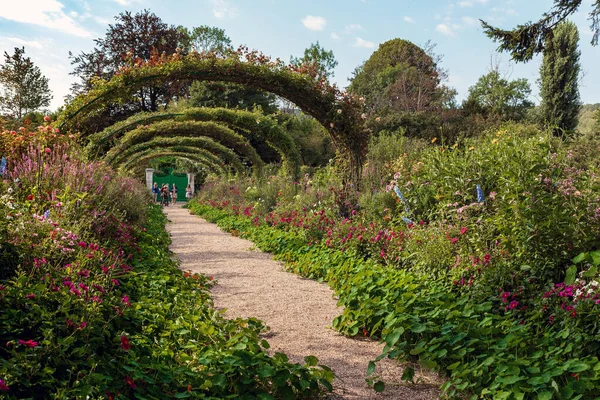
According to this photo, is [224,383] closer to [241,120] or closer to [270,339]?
[270,339]

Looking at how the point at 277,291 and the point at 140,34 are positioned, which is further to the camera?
the point at 140,34

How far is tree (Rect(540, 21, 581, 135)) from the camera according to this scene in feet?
75.6

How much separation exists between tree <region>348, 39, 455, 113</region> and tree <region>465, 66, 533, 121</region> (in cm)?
248

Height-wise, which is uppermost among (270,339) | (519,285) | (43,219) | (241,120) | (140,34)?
(140,34)

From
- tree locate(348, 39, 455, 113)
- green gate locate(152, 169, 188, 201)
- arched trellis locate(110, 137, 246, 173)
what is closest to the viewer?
arched trellis locate(110, 137, 246, 173)

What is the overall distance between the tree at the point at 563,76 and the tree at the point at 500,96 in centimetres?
304

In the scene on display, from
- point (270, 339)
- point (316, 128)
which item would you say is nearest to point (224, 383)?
point (270, 339)

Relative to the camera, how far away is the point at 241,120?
16.0m

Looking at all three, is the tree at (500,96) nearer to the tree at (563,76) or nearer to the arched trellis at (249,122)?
the tree at (563,76)

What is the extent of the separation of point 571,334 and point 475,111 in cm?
2712

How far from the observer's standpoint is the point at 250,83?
995 centimetres

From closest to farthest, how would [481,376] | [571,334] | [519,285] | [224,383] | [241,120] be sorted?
[224,383]
[481,376]
[571,334]
[519,285]
[241,120]

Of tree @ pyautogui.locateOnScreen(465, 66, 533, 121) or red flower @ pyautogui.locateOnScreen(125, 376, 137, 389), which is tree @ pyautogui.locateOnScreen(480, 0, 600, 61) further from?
tree @ pyautogui.locateOnScreen(465, 66, 533, 121)

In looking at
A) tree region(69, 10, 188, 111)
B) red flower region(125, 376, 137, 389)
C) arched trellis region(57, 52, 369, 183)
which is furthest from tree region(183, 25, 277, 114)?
red flower region(125, 376, 137, 389)
